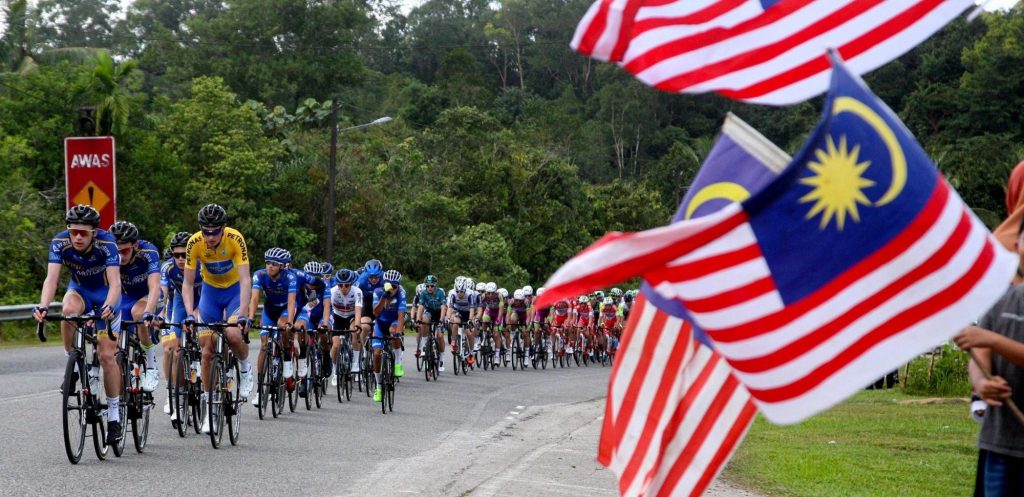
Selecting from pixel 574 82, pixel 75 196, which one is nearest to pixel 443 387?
pixel 75 196

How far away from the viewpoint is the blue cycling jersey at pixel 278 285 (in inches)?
741

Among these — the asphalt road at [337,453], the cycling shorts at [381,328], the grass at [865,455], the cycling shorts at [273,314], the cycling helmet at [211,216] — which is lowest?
the grass at [865,455]

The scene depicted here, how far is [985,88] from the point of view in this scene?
73625mm

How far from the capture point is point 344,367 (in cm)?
2161

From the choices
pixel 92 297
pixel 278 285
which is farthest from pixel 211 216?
pixel 278 285

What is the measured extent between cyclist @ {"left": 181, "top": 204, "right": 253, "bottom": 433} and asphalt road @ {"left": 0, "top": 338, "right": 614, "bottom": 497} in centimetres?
94

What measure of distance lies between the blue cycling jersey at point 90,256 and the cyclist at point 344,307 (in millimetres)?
8616

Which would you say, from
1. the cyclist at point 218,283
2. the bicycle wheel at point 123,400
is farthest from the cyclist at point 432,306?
the bicycle wheel at point 123,400

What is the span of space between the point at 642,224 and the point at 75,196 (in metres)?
58.6

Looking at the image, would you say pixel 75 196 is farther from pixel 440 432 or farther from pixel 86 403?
pixel 86 403

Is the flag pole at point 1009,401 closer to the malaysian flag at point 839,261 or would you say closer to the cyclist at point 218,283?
the malaysian flag at point 839,261

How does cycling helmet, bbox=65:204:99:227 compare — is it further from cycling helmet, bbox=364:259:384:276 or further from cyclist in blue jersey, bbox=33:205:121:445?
cycling helmet, bbox=364:259:384:276

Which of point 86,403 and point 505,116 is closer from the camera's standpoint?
point 86,403

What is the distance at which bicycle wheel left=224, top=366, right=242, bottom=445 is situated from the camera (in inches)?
563
